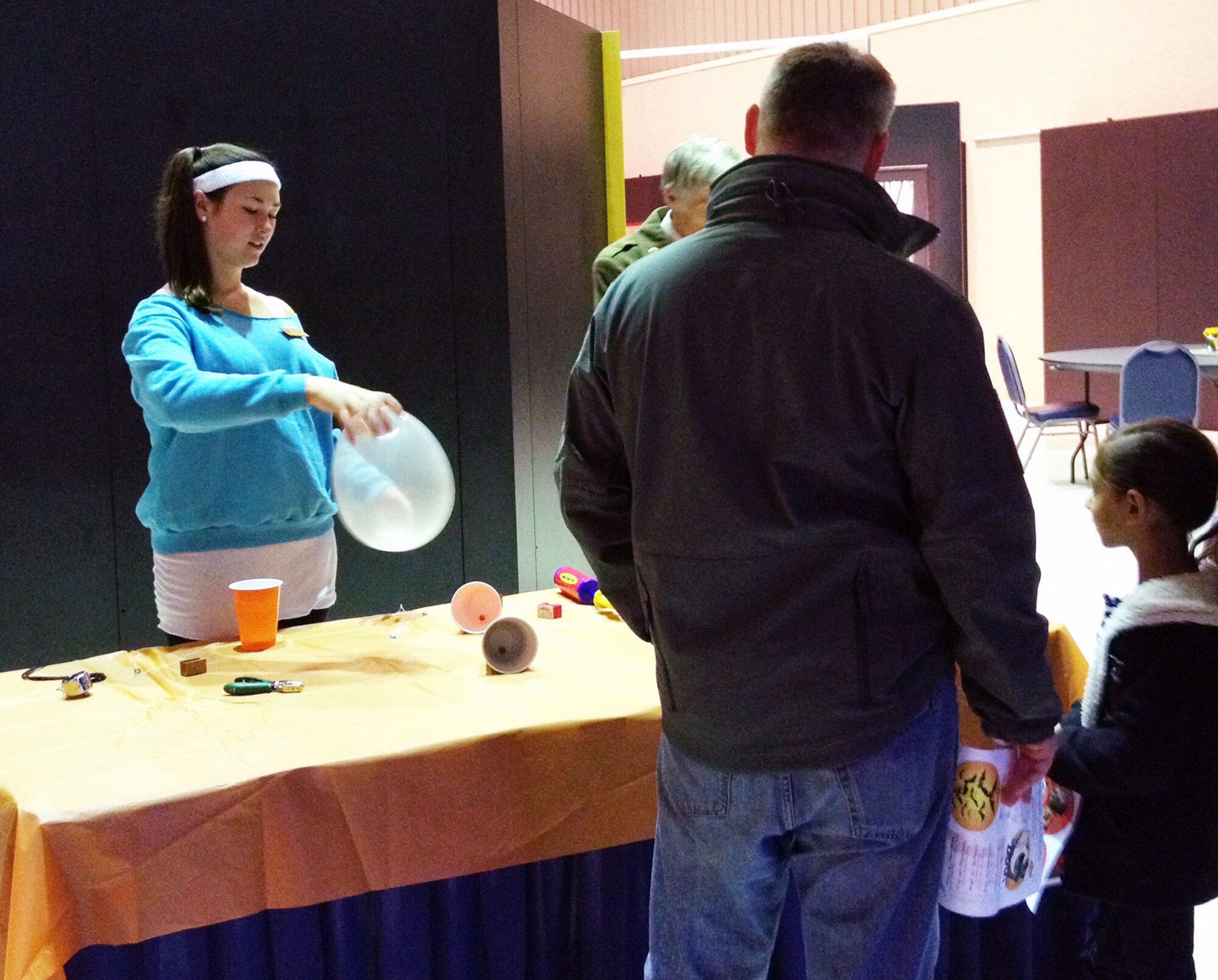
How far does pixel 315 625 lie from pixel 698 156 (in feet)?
4.42

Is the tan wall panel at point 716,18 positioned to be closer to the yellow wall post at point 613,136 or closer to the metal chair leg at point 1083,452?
the metal chair leg at point 1083,452

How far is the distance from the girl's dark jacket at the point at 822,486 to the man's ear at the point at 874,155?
4cm

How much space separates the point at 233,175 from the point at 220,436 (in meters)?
0.42

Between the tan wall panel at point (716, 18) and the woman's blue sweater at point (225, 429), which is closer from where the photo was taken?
the woman's blue sweater at point (225, 429)

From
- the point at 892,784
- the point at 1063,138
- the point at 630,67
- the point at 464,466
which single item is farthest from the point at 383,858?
the point at 630,67

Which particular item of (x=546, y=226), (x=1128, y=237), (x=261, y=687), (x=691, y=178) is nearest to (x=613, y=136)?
(x=546, y=226)

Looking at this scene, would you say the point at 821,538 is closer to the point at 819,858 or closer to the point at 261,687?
the point at 819,858

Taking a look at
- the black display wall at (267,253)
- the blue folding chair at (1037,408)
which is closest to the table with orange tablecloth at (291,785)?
the black display wall at (267,253)

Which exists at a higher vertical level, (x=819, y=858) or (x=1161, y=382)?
(x=1161, y=382)

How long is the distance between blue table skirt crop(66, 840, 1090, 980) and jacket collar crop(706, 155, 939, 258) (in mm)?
912

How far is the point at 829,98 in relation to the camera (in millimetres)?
1116

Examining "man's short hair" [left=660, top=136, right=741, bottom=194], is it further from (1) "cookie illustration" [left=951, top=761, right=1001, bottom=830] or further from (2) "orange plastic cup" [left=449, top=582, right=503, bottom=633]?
(1) "cookie illustration" [left=951, top=761, right=1001, bottom=830]

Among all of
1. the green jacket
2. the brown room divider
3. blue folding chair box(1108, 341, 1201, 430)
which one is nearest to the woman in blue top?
the green jacket

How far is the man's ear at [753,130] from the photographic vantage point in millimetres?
1188
